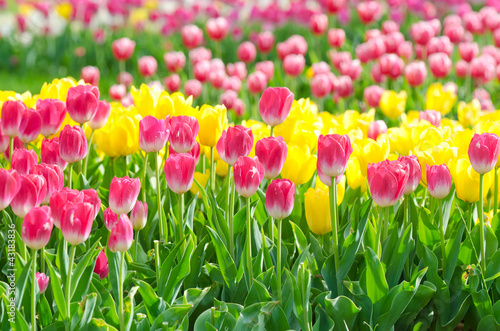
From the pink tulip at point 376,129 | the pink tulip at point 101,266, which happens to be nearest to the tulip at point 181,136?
the pink tulip at point 101,266

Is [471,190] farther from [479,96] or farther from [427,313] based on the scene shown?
[479,96]

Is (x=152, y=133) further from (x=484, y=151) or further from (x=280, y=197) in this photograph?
(x=484, y=151)

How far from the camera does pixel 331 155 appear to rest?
166 centimetres

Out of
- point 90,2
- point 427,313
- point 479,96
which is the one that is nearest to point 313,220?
point 427,313

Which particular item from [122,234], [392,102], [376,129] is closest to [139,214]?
[122,234]

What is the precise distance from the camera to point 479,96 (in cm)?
464

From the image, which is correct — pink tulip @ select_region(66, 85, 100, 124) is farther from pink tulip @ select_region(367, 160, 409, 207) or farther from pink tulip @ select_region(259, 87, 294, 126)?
pink tulip @ select_region(367, 160, 409, 207)

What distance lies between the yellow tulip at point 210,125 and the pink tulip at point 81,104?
0.33m

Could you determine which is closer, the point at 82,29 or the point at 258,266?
the point at 258,266

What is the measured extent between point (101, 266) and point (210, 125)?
0.55 meters

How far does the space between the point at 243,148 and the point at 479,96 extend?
3.33 m

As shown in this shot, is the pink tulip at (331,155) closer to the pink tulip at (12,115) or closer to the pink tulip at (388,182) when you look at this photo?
the pink tulip at (388,182)


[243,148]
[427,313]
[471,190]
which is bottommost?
[427,313]

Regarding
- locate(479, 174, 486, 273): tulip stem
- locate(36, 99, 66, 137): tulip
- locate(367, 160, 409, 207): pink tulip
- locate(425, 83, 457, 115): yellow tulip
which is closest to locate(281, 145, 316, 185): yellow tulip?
locate(367, 160, 409, 207): pink tulip
